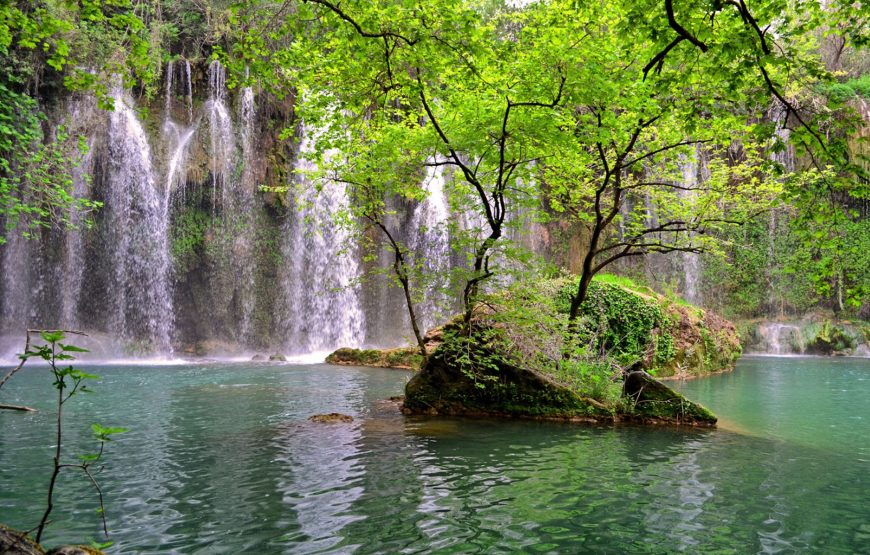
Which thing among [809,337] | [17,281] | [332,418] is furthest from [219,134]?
[809,337]

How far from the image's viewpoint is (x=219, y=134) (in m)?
29.0

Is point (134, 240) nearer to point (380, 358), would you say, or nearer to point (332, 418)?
point (380, 358)

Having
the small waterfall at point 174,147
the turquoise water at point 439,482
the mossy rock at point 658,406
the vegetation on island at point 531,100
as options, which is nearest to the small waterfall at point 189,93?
the small waterfall at point 174,147

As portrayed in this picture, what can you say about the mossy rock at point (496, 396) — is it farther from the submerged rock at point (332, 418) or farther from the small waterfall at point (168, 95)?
the small waterfall at point (168, 95)

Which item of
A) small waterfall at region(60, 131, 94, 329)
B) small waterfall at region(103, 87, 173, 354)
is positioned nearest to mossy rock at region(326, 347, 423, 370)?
small waterfall at region(103, 87, 173, 354)

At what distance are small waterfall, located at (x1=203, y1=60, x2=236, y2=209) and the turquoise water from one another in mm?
17756

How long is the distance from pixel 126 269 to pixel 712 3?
1057 inches

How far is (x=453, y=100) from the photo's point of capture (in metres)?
10.0

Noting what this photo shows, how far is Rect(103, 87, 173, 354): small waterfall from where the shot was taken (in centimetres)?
2631

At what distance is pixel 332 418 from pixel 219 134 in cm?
2228

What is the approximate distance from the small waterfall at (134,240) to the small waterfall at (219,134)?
2771 mm

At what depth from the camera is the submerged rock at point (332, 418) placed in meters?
10.7

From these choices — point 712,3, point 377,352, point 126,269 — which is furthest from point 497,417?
point 126,269

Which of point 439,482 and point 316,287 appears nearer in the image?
point 439,482
